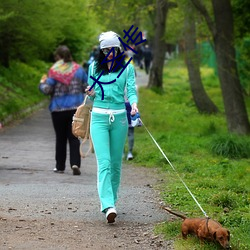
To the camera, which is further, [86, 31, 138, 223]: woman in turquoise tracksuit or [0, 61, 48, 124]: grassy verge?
[0, 61, 48, 124]: grassy verge

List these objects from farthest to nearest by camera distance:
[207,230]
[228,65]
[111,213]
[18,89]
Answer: [18,89] < [228,65] < [111,213] < [207,230]

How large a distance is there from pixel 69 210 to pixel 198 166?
4281 millimetres

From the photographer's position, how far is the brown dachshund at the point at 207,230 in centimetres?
603

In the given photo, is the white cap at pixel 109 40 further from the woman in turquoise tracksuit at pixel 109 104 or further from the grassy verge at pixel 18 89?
the grassy verge at pixel 18 89

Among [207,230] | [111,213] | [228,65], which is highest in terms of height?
[228,65]

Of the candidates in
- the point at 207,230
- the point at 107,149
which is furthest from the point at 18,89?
the point at 207,230

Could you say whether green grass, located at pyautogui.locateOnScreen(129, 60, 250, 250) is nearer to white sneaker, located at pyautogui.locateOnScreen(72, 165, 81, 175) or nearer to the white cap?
white sneaker, located at pyautogui.locateOnScreen(72, 165, 81, 175)

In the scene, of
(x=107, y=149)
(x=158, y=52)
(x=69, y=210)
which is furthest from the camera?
(x=158, y=52)

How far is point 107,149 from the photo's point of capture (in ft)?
24.6

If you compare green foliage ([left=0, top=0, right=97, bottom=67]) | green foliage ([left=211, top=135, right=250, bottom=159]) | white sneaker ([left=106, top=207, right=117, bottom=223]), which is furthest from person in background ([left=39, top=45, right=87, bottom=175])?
green foliage ([left=0, top=0, right=97, bottom=67])

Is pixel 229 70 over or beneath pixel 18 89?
over

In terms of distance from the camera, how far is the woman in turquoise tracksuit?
749 cm

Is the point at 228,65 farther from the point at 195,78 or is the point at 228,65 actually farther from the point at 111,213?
Result: the point at 111,213

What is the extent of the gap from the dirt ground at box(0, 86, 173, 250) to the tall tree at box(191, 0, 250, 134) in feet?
15.3
